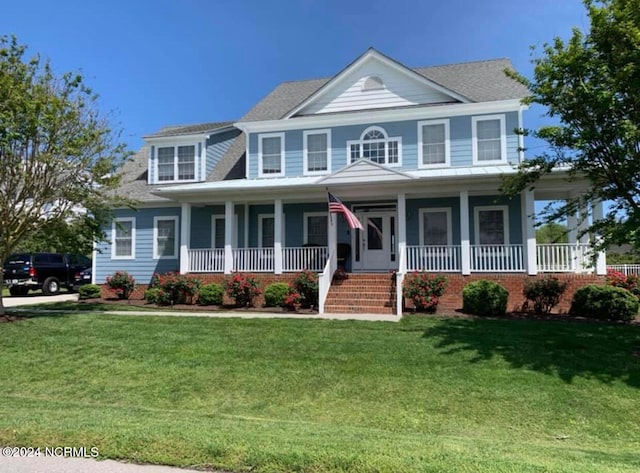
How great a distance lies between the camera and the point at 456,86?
16844 millimetres

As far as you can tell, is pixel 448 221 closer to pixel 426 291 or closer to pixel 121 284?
pixel 426 291

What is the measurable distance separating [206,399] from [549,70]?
8.90m

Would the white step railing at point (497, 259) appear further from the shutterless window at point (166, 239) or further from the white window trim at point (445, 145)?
the shutterless window at point (166, 239)

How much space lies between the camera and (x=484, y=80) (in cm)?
1702

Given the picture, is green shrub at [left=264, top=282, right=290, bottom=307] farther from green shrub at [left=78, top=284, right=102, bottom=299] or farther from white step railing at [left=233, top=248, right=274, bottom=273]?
green shrub at [left=78, top=284, right=102, bottom=299]

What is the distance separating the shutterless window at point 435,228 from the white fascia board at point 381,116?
347cm

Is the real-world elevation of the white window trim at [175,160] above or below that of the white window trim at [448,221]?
above

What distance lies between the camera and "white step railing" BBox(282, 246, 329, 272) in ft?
49.9

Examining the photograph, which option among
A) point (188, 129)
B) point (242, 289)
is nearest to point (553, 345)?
point (242, 289)

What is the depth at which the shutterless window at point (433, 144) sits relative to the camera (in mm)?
15766

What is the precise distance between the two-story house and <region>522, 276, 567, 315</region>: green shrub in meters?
1.03

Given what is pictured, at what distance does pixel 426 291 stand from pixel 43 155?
10.6 metres

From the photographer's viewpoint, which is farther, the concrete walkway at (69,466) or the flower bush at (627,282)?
the flower bush at (627,282)

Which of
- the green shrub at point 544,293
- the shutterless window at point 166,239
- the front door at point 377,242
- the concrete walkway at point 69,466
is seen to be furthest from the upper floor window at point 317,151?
the concrete walkway at point 69,466
